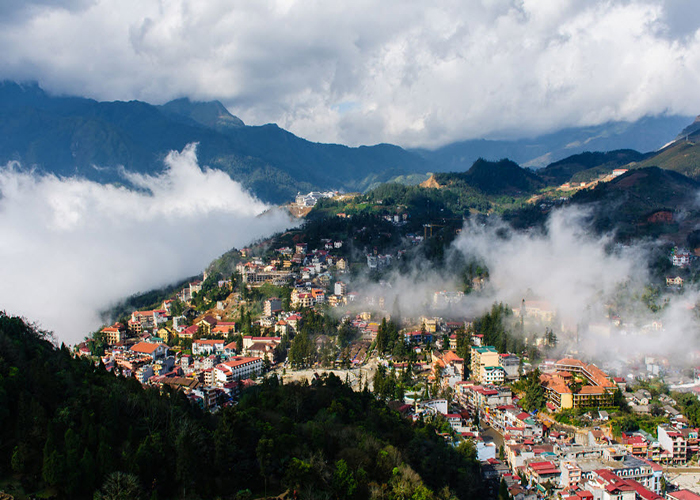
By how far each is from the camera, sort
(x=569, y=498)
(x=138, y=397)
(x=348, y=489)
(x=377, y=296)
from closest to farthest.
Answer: (x=348, y=489) → (x=138, y=397) → (x=569, y=498) → (x=377, y=296)

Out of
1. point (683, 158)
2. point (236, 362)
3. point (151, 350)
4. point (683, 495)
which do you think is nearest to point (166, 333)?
point (151, 350)

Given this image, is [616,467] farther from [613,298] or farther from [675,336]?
[613,298]

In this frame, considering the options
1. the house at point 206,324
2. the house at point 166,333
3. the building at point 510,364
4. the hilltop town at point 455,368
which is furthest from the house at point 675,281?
the house at point 166,333

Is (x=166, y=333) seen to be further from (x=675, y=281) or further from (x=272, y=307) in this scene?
(x=675, y=281)

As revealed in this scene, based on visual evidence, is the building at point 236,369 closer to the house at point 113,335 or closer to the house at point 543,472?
the house at point 113,335

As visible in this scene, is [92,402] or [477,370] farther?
[477,370]

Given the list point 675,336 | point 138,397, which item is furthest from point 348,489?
point 675,336
